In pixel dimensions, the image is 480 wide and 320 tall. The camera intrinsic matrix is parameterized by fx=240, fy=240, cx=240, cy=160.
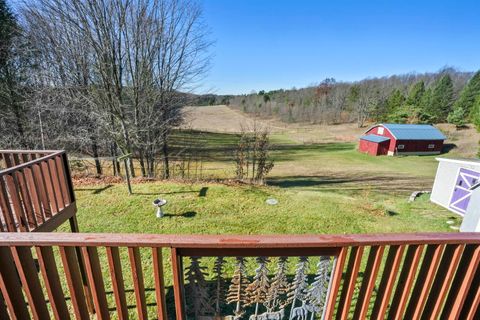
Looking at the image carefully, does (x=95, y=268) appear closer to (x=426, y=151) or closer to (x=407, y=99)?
(x=426, y=151)

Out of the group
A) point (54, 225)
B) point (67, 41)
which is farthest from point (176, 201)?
point (67, 41)

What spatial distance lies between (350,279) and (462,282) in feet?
2.25

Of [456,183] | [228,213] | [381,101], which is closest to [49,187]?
[228,213]

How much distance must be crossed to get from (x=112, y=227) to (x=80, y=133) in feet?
18.5

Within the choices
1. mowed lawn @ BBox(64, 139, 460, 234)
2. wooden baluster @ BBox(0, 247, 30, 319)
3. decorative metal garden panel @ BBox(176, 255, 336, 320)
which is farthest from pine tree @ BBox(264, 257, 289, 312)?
mowed lawn @ BBox(64, 139, 460, 234)

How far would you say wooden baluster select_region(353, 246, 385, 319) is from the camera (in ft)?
4.19

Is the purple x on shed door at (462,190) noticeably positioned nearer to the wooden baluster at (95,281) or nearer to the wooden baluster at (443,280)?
the wooden baluster at (443,280)

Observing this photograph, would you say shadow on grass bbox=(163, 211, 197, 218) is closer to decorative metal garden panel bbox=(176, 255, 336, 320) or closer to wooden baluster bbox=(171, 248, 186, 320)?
decorative metal garden panel bbox=(176, 255, 336, 320)

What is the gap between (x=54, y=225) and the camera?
2.83m

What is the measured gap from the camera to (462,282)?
139 cm

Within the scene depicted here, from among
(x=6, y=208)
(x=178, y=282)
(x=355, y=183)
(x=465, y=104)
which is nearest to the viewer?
(x=178, y=282)

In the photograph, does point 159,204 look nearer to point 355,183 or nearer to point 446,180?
point 446,180

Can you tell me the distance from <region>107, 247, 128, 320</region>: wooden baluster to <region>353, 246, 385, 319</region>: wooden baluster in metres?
1.36

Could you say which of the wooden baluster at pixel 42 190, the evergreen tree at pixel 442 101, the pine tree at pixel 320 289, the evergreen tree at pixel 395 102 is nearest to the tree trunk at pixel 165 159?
the wooden baluster at pixel 42 190
